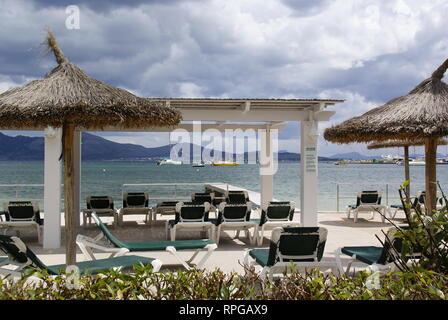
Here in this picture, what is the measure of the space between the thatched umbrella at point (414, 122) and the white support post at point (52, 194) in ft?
15.3

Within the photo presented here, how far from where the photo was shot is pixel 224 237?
936 centimetres

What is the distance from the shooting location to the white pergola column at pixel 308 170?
29.5 ft

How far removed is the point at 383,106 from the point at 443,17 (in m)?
3.35

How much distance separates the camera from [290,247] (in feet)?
16.8

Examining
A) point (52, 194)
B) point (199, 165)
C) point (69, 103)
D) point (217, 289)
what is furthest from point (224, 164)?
point (217, 289)

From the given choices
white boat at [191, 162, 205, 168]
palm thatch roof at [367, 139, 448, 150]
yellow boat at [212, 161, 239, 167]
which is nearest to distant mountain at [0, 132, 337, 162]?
yellow boat at [212, 161, 239, 167]

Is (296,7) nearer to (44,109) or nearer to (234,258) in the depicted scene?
(44,109)

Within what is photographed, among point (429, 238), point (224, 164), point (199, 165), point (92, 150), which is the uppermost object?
point (92, 150)

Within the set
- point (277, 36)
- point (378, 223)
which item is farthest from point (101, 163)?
point (277, 36)

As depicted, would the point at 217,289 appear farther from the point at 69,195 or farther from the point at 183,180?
the point at 183,180

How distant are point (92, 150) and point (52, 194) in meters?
83.4

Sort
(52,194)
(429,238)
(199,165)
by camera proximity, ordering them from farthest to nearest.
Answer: (199,165), (52,194), (429,238)

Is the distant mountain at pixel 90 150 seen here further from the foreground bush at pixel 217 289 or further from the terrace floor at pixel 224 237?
the foreground bush at pixel 217 289

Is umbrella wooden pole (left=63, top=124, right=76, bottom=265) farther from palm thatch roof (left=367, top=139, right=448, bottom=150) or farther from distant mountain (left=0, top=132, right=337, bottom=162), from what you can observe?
distant mountain (left=0, top=132, right=337, bottom=162)
